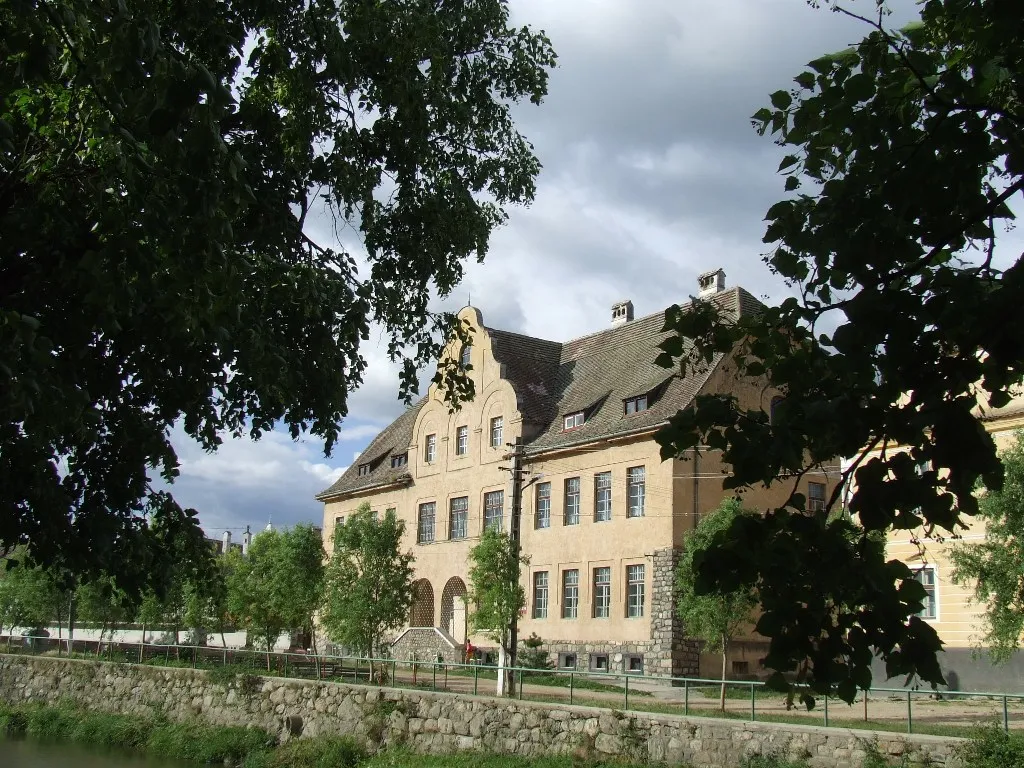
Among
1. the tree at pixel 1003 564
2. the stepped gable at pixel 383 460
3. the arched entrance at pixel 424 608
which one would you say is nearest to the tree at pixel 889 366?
the tree at pixel 1003 564

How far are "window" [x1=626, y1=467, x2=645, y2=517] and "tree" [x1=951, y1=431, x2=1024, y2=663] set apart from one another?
1552 centimetres

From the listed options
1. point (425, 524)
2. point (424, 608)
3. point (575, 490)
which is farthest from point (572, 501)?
point (424, 608)

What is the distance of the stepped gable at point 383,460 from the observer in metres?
47.8

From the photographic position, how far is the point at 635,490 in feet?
115

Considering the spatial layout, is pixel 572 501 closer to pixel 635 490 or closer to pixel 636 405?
pixel 635 490

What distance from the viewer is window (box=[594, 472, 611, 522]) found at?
36.1 meters

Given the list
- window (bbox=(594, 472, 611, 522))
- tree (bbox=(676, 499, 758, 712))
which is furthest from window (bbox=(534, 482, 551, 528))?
tree (bbox=(676, 499, 758, 712))

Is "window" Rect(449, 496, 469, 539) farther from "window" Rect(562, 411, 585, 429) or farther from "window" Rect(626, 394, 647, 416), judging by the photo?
"window" Rect(626, 394, 647, 416)

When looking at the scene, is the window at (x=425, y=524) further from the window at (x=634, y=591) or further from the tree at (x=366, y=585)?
the window at (x=634, y=591)

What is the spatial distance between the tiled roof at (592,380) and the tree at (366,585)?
6.81 meters

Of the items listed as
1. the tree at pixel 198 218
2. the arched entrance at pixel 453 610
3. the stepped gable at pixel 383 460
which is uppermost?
the stepped gable at pixel 383 460

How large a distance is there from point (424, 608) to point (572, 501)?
10302 millimetres

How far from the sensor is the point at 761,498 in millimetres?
33344

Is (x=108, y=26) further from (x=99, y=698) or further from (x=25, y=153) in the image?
(x=99, y=698)
